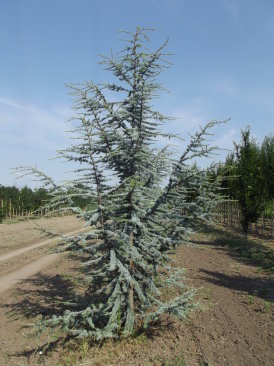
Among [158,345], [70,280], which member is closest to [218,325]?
[158,345]

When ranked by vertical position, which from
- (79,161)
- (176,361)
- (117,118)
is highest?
(117,118)

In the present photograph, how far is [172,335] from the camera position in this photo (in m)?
5.64

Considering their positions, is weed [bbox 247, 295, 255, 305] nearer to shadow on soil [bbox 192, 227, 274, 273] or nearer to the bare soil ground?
the bare soil ground

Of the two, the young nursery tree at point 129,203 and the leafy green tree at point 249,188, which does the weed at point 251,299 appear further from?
the leafy green tree at point 249,188

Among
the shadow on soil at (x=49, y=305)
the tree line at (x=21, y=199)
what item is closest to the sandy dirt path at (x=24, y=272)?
the shadow on soil at (x=49, y=305)

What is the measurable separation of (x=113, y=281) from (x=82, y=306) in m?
0.99

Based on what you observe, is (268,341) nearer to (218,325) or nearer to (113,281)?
(218,325)

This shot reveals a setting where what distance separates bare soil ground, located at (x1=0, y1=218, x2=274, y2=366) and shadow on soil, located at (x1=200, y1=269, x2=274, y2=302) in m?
0.03

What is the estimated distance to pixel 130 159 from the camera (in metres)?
5.42

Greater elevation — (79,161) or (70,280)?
(79,161)

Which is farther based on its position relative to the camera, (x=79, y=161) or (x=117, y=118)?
(x=117, y=118)

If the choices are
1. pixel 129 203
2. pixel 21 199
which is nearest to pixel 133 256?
pixel 129 203

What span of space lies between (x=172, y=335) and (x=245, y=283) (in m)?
4.21

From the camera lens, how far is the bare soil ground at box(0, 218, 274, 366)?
4965mm
